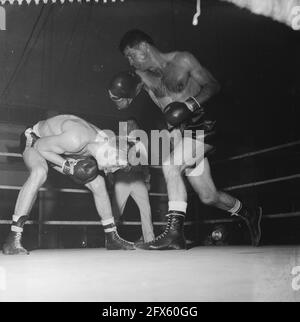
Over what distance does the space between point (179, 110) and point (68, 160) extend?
764 mm

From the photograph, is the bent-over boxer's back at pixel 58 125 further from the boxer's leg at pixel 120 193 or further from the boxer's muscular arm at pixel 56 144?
the boxer's leg at pixel 120 193

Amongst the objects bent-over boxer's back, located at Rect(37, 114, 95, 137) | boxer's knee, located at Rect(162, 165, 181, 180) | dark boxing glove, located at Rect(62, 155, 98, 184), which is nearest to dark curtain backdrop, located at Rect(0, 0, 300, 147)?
bent-over boxer's back, located at Rect(37, 114, 95, 137)

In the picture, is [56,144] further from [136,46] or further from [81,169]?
[136,46]

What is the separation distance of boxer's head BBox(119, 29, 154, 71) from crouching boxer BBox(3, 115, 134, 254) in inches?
21.5

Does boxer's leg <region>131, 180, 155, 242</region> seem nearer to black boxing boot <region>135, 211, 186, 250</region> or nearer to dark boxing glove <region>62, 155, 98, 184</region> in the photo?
dark boxing glove <region>62, 155, 98, 184</region>

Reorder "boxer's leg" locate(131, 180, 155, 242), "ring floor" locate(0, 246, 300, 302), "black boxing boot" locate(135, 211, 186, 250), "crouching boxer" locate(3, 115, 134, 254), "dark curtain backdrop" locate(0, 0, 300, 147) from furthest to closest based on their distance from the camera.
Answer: "dark curtain backdrop" locate(0, 0, 300, 147)
"boxer's leg" locate(131, 180, 155, 242)
"crouching boxer" locate(3, 115, 134, 254)
"black boxing boot" locate(135, 211, 186, 250)
"ring floor" locate(0, 246, 300, 302)

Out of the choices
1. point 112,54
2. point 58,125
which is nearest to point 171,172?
point 58,125

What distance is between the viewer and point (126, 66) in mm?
6996

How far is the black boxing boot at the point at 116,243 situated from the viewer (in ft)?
8.60

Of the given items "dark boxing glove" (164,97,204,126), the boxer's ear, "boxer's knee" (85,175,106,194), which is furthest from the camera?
"boxer's knee" (85,175,106,194)

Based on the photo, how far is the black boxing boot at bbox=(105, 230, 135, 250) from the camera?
262 centimetres

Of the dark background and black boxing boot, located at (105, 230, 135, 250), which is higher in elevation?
the dark background

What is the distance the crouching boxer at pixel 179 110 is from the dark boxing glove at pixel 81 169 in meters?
0.46

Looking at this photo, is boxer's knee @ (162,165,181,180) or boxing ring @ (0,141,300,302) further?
boxer's knee @ (162,165,181,180)
